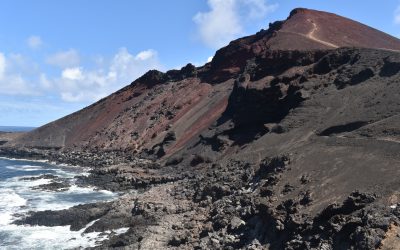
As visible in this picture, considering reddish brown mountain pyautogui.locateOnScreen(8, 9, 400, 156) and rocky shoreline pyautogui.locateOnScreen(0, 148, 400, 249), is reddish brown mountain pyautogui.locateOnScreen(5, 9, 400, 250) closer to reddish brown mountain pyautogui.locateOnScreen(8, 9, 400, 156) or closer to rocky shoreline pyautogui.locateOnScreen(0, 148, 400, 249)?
rocky shoreline pyautogui.locateOnScreen(0, 148, 400, 249)

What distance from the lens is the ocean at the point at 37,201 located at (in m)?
31.2

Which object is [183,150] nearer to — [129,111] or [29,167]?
[29,167]

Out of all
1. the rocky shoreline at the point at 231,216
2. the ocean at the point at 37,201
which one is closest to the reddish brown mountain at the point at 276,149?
the rocky shoreline at the point at 231,216

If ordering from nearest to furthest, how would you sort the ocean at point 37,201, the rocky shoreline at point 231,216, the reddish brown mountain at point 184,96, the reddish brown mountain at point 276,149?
the rocky shoreline at point 231,216
the reddish brown mountain at point 276,149
the ocean at point 37,201
the reddish brown mountain at point 184,96

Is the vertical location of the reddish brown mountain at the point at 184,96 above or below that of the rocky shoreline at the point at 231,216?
above

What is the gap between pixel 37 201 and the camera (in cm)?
4422

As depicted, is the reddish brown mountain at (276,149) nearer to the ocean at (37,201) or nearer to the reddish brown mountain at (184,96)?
the reddish brown mountain at (184,96)

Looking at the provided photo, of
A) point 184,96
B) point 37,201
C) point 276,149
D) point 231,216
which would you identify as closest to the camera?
point 231,216

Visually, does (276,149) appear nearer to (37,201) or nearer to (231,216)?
(231,216)

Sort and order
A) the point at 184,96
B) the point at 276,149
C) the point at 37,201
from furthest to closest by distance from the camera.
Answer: the point at 184,96 → the point at 37,201 → the point at 276,149

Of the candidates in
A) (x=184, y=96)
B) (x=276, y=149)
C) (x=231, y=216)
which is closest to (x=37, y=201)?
(x=276, y=149)

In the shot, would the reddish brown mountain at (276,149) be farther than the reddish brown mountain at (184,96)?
No

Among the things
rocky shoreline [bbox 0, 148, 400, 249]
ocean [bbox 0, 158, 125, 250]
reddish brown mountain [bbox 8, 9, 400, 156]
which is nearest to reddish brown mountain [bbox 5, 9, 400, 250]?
rocky shoreline [bbox 0, 148, 400, 249]

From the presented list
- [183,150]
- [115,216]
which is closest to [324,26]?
[183,150]
